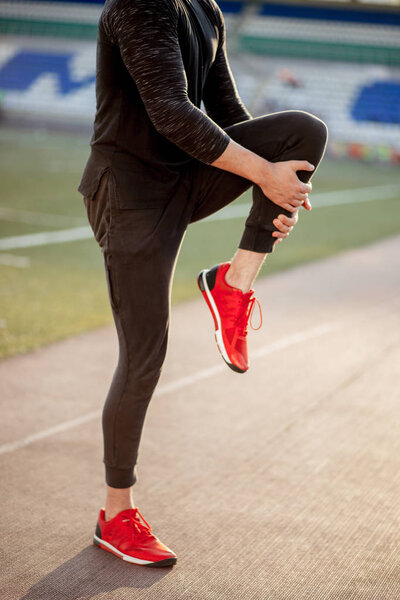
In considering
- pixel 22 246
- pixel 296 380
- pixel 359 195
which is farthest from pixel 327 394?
pixel 359 195

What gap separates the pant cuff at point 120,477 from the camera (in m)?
2.22

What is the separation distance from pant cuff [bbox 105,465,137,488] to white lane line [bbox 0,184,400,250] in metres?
6.01

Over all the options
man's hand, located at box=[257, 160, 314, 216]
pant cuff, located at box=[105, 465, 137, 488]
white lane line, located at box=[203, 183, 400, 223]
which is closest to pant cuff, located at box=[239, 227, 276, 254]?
man's hand, located at box=[257, 160, 314, 216]

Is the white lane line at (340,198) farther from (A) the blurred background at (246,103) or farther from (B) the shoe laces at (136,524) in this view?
(B) the shoe laces at (136,524)

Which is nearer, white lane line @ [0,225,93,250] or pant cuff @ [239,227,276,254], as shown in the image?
pant cuff @ [239,227,276,254]

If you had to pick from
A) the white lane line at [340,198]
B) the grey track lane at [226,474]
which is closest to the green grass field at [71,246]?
the white lane line at [340,198]

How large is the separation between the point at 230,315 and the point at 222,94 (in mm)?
707

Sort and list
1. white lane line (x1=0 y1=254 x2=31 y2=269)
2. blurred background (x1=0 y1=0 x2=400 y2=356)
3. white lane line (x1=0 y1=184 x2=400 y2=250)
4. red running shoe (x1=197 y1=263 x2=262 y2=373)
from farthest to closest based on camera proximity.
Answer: white lane line (x1=0 y1=184 x2=400 y2=250)
white lane line (x1=0 y1=254 x2=31 y2=269)
blurred background (x1=0 y1=0 x2=400 y2=356)
red running shoe (x1=197 y1=263 x2=262 y2=373)

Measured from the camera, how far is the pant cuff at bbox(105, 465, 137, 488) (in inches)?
87.5

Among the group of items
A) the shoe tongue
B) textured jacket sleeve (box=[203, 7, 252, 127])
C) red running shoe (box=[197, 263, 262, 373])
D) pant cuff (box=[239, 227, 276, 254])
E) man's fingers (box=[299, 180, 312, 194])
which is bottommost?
the shoe tongue

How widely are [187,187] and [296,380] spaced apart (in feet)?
7.34

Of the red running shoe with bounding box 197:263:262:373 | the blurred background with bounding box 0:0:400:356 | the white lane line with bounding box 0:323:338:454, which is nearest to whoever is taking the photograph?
the red running shoe with bounding box 197:263:262:373

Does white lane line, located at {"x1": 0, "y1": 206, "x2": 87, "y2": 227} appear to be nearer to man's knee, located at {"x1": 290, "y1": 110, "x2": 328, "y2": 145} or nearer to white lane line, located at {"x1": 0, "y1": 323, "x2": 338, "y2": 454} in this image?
white lane line, located at {"x1": 0, "y1": 323, "x2": 338, "y2": 454}

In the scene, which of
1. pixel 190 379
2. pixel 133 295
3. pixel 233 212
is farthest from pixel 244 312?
pixel 233 212
